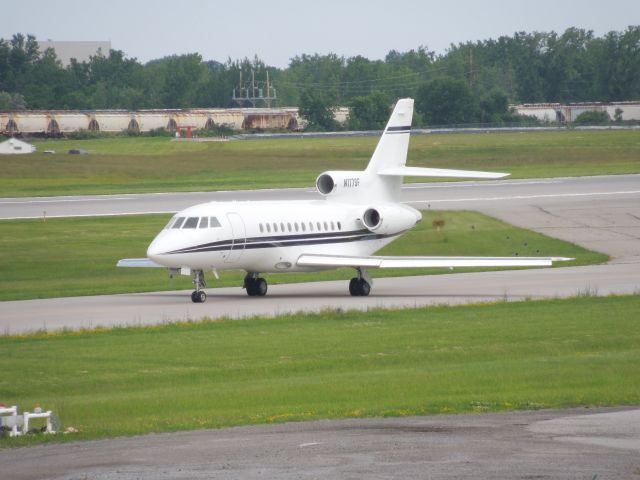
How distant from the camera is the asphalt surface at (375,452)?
13531 millimetres

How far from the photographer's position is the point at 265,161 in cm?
9475

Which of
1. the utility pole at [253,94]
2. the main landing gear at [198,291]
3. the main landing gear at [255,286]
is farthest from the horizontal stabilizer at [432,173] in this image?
the utility pole at [253,94]

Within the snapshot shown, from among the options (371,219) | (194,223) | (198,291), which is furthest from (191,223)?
(371,219)

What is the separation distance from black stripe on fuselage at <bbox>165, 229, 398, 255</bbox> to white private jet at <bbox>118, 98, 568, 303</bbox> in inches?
1.0

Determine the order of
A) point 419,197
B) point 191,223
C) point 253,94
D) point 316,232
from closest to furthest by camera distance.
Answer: point 191,223
point 316,232
point 419,197
point 253,94

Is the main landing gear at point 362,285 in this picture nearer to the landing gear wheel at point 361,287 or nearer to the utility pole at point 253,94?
the landing gear wheel at point 361,287

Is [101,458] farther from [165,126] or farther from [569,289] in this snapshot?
[165,126]

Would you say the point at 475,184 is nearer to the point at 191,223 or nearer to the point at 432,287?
the point at 432,287

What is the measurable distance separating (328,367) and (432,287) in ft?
49.1

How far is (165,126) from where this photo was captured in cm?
13550

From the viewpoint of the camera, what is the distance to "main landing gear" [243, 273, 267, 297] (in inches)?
1399

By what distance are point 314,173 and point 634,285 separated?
170 ft

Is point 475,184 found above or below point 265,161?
below

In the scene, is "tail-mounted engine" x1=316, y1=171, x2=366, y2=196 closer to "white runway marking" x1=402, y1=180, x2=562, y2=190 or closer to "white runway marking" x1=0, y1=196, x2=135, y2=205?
"white runway marking" x1=0, y1=196, x2=135, y2=205
